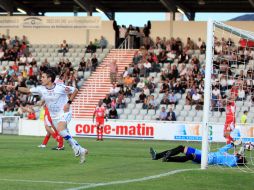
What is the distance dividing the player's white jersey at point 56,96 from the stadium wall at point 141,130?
53.1 feet

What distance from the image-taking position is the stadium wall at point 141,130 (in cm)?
3441

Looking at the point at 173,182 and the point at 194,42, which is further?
the point at 194,42

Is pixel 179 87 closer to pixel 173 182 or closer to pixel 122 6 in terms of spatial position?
pixel 122 6

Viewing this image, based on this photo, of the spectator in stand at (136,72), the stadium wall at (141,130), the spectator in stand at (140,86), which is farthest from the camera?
the spectator in stand at (136,72)

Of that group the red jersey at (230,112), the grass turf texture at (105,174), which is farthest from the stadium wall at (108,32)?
the grass turf texture at (105,174)

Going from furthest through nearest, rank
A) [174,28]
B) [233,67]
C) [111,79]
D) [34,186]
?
[174,28], [111,79], [233,67], [34,186]

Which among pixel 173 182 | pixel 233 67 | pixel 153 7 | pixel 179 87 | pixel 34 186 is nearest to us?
pixel 34 186

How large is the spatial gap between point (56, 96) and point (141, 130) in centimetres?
1790

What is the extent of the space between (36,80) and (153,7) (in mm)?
11018

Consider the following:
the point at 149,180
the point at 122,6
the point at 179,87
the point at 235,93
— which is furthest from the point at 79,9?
the point at 149,180

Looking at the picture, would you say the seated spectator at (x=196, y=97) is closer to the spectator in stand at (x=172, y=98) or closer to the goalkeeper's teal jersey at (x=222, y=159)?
the spectator in stand at (x=172, y=98)

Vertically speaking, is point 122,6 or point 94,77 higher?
point 122,6

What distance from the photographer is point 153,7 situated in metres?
49.8

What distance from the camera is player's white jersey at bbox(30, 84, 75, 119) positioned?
58.4 ft
